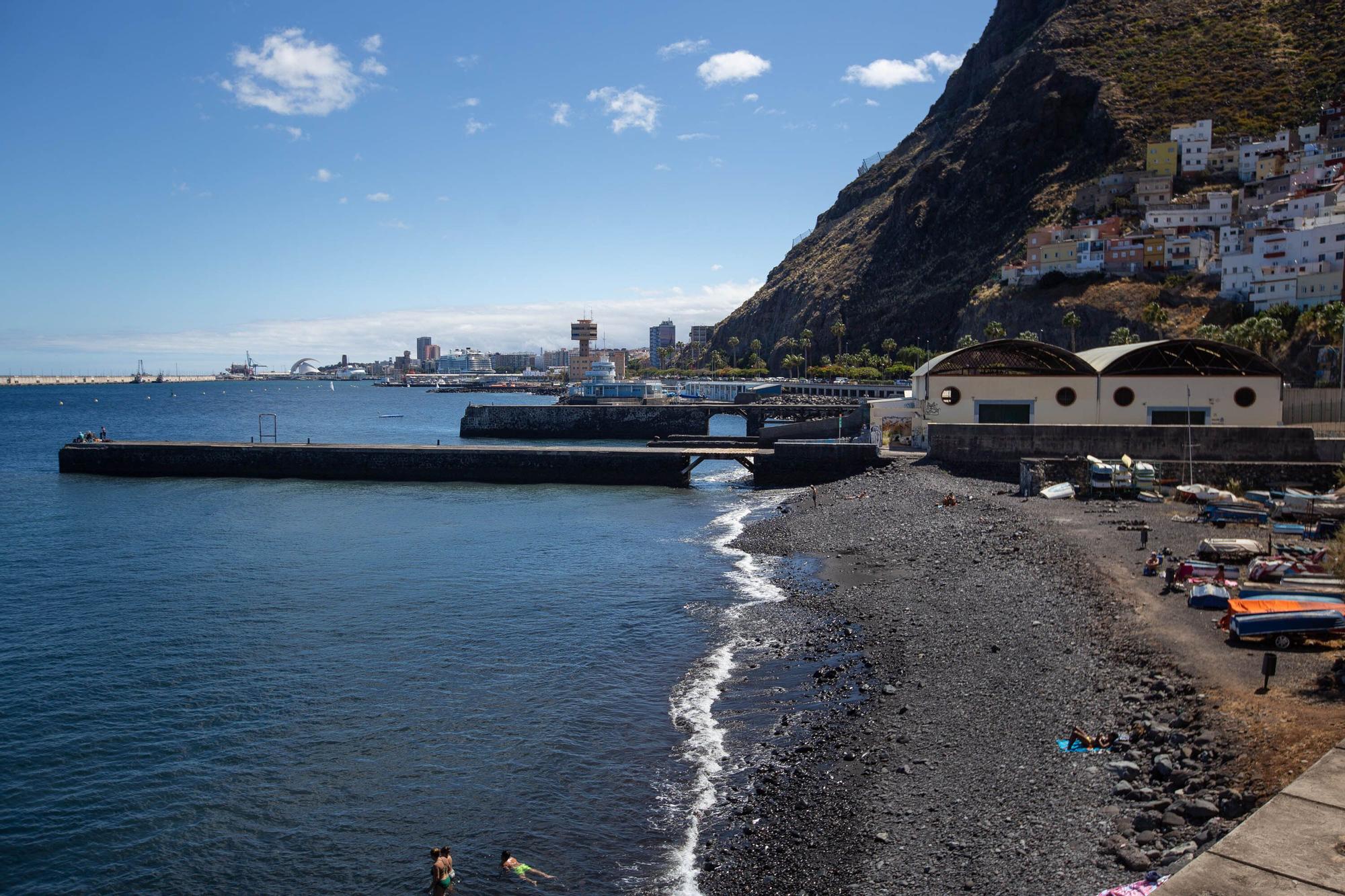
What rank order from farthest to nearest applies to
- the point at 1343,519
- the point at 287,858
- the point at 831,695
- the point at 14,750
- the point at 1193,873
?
the point at 1343,519 → the point at 831,695 → the point at 14,750 → the point at 287,858 → the point at 1193,873

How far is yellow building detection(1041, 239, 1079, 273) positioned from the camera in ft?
362

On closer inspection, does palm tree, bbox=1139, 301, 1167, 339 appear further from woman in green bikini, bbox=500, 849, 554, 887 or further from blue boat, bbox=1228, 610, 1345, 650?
woman in green bikini, bbox=500, 849, 554, 887

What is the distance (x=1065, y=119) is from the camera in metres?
137

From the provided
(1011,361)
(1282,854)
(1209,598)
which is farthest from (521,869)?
(1011,361)

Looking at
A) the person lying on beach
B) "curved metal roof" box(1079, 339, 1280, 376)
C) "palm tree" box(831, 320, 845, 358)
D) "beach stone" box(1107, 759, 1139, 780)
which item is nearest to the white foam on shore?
the person lying on beach

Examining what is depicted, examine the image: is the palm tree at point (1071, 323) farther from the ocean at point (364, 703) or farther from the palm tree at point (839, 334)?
the ocean at point (364, 703)

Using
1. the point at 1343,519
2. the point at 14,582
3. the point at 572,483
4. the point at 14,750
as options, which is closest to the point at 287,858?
the point at 14,750

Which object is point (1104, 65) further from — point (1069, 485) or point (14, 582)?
point (14, 582)

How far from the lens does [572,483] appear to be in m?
59.6

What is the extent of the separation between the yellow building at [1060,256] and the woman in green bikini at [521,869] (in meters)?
114

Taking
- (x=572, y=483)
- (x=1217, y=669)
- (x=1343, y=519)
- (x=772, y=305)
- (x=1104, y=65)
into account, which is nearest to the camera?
(x=1217, y=669)

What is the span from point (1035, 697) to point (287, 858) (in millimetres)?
13738

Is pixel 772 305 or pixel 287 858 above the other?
pixel 772 305

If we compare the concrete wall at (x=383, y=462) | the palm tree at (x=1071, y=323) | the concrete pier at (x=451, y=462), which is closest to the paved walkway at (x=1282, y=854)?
the concrete pier at (x=451, y=462)
